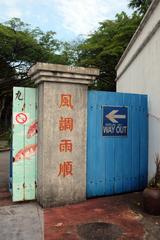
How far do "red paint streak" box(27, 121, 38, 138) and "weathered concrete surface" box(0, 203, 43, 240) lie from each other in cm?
129

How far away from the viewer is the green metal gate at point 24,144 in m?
6.06

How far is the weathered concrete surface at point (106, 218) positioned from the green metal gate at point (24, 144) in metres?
0.71

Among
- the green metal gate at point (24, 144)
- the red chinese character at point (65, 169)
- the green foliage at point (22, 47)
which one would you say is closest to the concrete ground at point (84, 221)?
the green metal gate at point (24, 144)

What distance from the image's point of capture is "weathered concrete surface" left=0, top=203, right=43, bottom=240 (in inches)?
182

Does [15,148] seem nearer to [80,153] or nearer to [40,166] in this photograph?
[40,166]

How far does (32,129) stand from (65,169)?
98cm

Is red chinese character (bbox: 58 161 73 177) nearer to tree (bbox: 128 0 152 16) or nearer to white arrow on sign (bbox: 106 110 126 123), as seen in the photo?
white arrow on sign (bbox: 106 110 126 123)

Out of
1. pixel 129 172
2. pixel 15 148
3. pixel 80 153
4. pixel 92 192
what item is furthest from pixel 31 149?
pixel 129 172

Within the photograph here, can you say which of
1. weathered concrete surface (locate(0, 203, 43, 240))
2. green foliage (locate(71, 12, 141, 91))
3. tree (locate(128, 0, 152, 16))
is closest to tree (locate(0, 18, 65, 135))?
green foliage (locate(71, 12, 141, 91))

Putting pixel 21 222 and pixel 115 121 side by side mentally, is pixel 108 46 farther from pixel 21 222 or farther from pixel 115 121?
pixel 21 222

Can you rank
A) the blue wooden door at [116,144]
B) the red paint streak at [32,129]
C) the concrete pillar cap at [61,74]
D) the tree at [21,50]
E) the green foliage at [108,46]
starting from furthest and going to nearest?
the tree at [21,50], the green foliage at [108,46], the blue wooden door at [116,144], the red paint streak at [32,129], the concrete pillar cap at [61,74]

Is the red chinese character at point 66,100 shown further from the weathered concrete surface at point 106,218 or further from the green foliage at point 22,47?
the green foliage at point 22,47

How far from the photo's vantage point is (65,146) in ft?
19.9

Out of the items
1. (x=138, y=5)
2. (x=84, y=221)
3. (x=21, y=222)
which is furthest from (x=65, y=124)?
(x=138, y=5)
